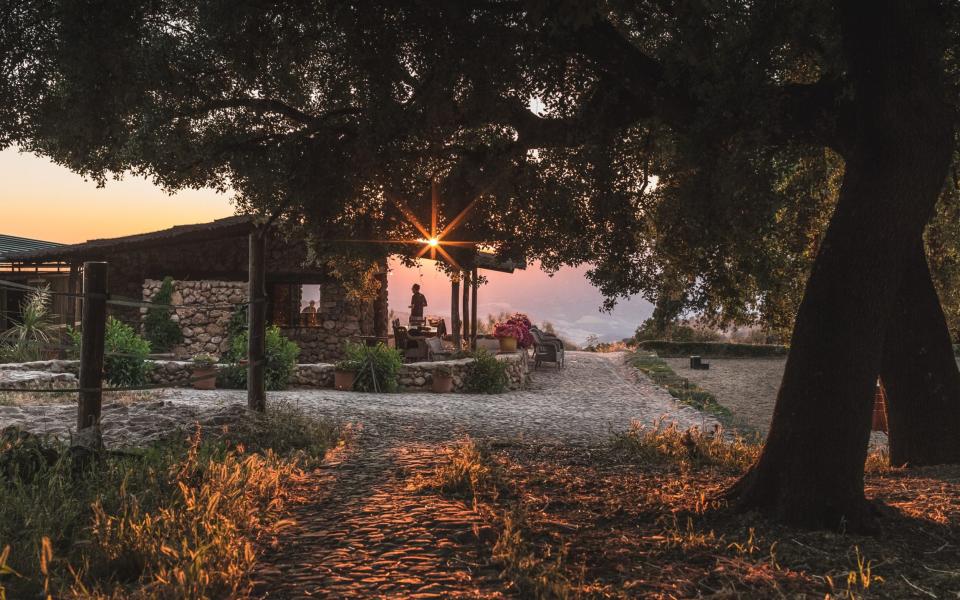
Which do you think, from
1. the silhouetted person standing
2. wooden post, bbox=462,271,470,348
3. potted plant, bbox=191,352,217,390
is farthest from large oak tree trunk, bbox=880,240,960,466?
the silhouetted person standing

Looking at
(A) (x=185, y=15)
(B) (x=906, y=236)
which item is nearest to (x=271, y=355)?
(A) (x=185, y=15)

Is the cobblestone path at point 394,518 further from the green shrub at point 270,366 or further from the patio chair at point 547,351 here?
the patio chair at point 547,351

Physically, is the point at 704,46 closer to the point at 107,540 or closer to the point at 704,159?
the point at 704,159

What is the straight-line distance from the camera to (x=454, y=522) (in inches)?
197

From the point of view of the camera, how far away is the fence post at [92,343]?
6672 millimetres

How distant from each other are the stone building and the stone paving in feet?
18.7

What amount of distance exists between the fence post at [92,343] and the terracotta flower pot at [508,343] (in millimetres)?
15983

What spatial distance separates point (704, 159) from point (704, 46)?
38.4 inches

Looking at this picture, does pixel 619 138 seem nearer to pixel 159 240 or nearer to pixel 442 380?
pixel 442 380

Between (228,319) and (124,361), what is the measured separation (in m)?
4.39

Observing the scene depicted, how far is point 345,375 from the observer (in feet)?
50.5

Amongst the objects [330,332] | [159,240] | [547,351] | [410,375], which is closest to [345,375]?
[410,375]

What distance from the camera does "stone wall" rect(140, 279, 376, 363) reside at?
61.4 feet

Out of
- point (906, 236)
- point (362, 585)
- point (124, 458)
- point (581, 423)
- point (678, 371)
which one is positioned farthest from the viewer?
point (678, 371)
